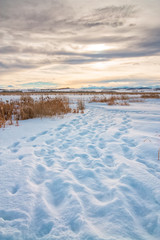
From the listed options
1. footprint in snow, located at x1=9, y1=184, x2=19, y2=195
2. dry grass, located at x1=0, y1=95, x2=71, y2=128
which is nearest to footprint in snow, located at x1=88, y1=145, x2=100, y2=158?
footprint in snow, located at x1=9, y1=184, x2=19, y2=195

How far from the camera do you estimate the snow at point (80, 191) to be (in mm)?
1425

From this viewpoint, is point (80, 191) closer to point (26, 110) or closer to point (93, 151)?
point (93, 151)

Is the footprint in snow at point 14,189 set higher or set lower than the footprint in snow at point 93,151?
lower

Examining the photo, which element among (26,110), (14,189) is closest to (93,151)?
(14,189)

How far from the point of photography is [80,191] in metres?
1.97

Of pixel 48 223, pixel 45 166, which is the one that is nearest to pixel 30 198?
pixel 48 223

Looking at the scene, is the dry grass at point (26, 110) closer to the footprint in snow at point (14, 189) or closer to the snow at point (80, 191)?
the snow at point (80, 191)

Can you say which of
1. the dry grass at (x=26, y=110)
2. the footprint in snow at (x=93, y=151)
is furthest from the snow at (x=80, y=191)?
the dry grass at (x=26, y=110)

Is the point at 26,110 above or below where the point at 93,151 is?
above

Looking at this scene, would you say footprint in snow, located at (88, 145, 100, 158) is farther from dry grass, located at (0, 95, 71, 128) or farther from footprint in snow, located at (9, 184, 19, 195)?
dry grass, located at (0, 95, 71, 128)

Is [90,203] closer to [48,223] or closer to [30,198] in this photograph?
[48,223]

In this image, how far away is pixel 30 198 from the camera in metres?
1.82

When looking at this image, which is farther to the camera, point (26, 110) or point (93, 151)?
point (26, 110)

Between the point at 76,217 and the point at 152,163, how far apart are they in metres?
1.76
